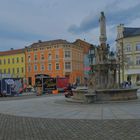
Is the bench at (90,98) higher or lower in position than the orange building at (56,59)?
lower

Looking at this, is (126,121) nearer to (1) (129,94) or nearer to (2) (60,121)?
(2) (60,121)

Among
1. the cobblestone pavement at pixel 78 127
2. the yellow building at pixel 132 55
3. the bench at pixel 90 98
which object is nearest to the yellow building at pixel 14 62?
the yellow building at pixel 132 55

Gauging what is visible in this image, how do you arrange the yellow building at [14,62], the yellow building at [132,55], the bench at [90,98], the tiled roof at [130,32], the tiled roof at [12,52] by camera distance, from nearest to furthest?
the bench at [90,98] < the yellow building at [132,55] < the tiled roof at [130,32] < the yellow building at [14,62] < the tiled roof at [12,52]

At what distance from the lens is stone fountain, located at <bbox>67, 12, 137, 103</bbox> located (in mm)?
21328

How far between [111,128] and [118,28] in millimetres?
72965

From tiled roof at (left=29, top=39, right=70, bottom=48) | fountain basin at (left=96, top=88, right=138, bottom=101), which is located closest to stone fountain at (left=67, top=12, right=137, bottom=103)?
fountain basin at (left=96, top=88, right=138, bottom=101)

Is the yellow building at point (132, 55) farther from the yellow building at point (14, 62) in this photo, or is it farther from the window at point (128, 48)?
the yellow building at point (14, 62)

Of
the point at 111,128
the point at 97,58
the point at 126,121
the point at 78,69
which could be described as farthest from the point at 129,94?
the point at 78,69

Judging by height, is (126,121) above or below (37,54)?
below

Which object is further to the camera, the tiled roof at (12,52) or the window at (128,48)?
the tiled roof at (12,52)

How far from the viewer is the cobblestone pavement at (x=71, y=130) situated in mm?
9664

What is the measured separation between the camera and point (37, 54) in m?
90.2

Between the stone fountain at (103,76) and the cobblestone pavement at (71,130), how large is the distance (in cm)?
839

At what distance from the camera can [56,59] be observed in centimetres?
8662
